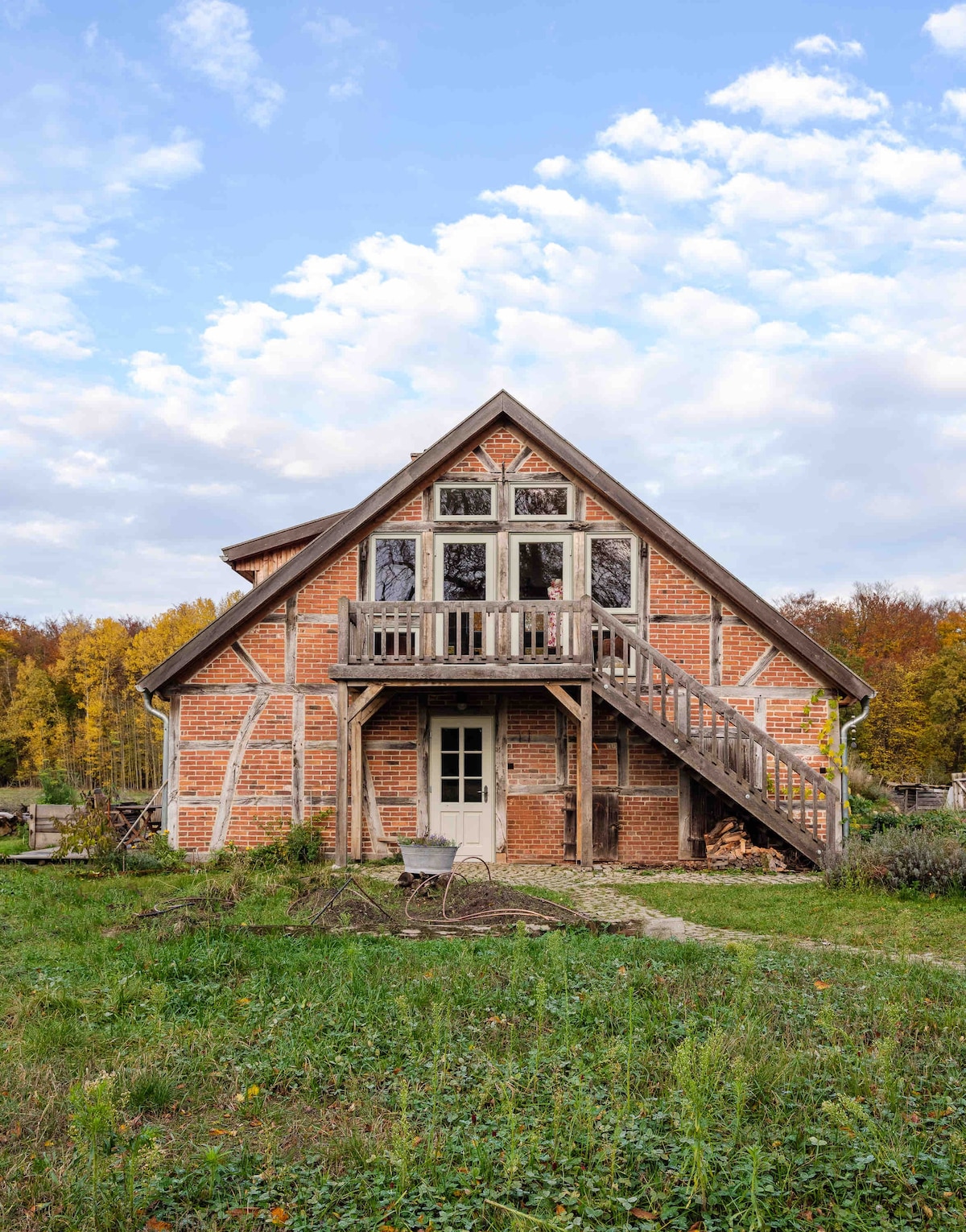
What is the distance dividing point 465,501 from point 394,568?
4.77 feet

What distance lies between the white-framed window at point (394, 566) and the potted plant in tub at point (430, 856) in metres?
4.59

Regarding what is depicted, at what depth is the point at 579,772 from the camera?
13039 mm

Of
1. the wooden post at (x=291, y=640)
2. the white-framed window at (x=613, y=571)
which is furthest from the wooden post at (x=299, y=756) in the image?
the white-framed window at (x=613, y=571)

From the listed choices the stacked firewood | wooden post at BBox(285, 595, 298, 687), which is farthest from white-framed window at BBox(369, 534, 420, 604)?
the stacked firewood

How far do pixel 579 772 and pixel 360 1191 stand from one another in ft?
31.4

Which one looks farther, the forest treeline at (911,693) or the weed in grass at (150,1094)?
the forest treeline at (911,693)

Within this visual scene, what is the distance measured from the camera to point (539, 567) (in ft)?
46.7

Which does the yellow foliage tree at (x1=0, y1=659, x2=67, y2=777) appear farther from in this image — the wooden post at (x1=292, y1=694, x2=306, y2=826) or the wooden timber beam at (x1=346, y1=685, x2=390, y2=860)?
the wooden timber beam at (x1=346, y1=685, x2=390, y2=860)

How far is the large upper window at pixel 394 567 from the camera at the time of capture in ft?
46.6

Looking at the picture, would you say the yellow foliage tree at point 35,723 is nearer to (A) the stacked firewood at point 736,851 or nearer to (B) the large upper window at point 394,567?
(B) the large upper window at point 394,567

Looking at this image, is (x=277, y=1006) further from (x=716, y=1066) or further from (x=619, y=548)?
(x=619, y=548)

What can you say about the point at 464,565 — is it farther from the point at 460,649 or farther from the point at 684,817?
the point at 684,817

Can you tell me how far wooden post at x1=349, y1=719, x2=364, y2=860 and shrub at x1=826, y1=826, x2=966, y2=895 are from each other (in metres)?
6.22

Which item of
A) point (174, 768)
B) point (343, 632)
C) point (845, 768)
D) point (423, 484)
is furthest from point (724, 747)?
point (174, 768)
